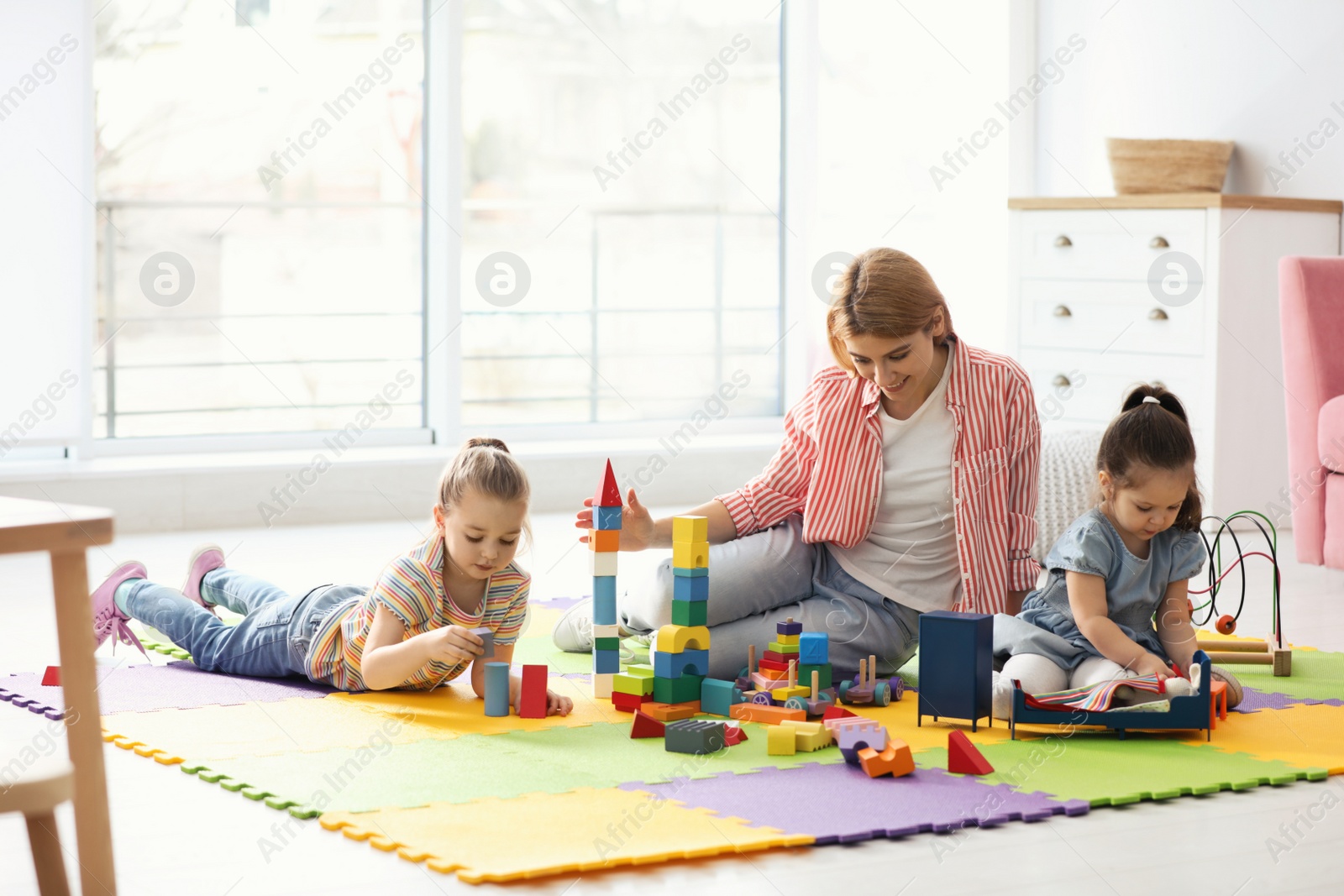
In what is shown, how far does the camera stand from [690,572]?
6.78ft

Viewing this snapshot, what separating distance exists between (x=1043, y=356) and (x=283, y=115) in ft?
7.43

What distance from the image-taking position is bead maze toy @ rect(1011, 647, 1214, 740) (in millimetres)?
1949

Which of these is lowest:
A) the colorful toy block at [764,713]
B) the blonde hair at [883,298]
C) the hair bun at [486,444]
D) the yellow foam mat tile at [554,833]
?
the yellow foam mat tile at [554,833]

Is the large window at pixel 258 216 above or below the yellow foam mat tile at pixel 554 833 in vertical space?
above

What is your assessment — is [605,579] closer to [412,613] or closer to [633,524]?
[633,524]

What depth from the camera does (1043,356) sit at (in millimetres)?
4273

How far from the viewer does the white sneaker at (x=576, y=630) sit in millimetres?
2520

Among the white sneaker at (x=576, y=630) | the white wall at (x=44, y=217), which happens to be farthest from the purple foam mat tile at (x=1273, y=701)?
the white wall at (x=44, y=217)

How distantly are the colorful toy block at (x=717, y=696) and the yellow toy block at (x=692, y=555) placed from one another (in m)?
0.16

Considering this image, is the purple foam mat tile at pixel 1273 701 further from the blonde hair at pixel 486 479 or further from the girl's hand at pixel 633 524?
the blonde hair at pixel 486 479

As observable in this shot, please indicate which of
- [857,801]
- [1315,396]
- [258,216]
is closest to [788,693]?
[857,801]

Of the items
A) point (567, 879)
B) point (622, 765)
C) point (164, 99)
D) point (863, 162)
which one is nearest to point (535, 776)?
point (622, 765)

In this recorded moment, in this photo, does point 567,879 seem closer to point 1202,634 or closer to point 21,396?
point 1202,634

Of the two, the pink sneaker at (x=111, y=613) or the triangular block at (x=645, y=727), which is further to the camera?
the pink sneaker at (x=111, y=613)
